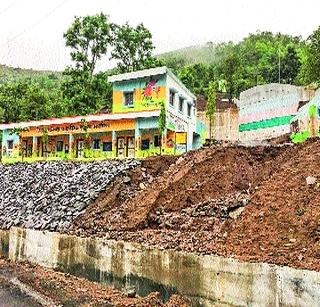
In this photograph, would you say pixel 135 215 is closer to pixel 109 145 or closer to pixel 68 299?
pixel 68 299

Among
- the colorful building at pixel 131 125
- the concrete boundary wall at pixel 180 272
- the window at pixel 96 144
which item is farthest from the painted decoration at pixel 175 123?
the concrete boundary wall at pixel 180 272

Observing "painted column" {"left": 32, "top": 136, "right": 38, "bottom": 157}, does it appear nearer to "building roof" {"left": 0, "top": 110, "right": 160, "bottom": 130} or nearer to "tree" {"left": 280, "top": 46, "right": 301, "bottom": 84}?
"building roof" {"left": 0, "top": 110, "right": 160, "bottom": 130}

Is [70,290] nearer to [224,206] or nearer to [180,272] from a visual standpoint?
[180,272]

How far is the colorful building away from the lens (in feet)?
92.3

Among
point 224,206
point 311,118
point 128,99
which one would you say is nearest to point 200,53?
point 128,99

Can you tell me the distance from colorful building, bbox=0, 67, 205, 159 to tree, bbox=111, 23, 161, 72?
8.66m

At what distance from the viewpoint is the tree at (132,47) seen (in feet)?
130

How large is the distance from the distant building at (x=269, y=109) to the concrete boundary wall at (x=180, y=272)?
876 inches

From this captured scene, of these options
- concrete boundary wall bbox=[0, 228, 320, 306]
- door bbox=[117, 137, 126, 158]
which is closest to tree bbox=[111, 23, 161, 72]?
Result: door bbox=[117, 137, 126, 158]

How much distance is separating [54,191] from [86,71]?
21.6 m

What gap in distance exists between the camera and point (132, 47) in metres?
40.2

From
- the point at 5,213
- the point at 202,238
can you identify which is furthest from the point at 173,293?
the point at 5,213

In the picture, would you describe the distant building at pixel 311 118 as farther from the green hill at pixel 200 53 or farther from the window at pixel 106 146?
the green hill at pixel 200 53

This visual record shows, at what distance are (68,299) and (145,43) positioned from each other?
32.2m
